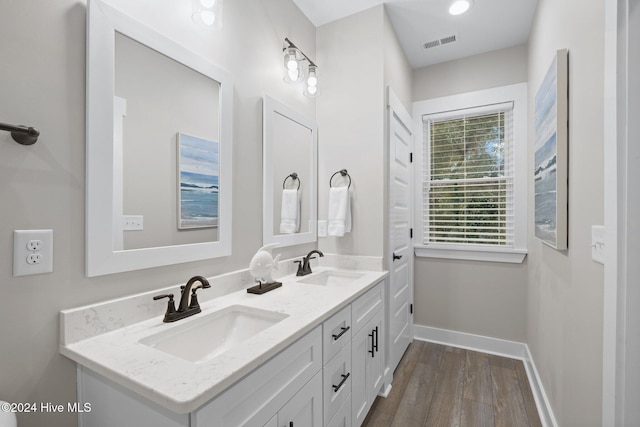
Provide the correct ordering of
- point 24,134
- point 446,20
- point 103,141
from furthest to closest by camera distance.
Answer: point 446,20 → point 103,141 → point 24,134

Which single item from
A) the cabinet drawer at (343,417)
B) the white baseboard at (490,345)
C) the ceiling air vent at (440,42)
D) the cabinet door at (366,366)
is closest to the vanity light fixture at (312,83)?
the ceiling air vent at (440,42)

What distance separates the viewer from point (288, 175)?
197 centimetres

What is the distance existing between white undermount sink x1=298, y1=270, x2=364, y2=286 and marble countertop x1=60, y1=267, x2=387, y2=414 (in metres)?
0.63

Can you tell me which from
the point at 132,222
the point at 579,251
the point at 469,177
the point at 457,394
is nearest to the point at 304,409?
the point at 132,222

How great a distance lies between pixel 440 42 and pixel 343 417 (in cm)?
285

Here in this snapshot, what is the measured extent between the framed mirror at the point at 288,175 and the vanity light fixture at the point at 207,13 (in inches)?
19.8

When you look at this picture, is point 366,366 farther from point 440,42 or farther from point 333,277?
point 440,42

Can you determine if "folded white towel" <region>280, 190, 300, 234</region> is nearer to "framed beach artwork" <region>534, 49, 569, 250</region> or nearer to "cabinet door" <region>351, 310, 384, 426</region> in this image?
"cabinet door" <region>351, 310, 384, 426</region>

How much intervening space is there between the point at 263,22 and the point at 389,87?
987 mm

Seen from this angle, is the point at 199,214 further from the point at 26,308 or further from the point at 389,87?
the point at 389,87

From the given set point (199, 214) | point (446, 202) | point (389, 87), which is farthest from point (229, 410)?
point (446, 202)

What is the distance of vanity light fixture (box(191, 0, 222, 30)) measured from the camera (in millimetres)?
1268

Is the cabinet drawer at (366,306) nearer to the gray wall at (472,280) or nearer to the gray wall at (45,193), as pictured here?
the gray wall at (45,193)

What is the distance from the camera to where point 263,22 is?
5.81 ft
